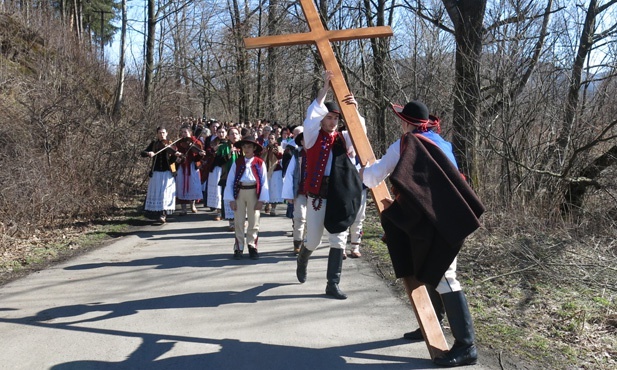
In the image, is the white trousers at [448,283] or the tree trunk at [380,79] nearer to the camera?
A: the white trousers at [448,283]

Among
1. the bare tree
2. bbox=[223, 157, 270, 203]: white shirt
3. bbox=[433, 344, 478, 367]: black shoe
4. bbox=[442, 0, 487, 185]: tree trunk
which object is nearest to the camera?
bbox=[433, 344, 478, 367]: black shoe

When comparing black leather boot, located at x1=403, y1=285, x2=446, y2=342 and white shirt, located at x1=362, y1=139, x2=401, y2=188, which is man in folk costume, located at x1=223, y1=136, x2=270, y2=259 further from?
white shirt, located at x1=362, y1=139, x2=401, y2=188

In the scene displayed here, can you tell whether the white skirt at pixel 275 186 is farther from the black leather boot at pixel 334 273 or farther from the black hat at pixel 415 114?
the black hat at pixel 415 114

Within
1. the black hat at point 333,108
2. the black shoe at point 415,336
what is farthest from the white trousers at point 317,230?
the black shoe at point 415,336

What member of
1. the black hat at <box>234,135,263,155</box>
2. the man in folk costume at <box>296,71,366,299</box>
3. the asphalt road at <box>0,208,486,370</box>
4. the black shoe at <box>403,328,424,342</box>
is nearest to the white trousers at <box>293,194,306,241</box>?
the asphalt road at <box>0,208,486,370</box>

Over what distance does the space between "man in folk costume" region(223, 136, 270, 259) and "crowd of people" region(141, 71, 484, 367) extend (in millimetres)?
15

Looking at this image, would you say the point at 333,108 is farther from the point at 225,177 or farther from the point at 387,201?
the point at 225,177

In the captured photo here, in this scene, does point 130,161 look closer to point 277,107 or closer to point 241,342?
point 241,342

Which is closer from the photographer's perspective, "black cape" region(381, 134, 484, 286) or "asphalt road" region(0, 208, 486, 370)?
"black cape" region(381, 134, 484, 286)

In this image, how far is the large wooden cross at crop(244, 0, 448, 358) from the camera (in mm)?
4355

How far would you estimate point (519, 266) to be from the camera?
7.06 m

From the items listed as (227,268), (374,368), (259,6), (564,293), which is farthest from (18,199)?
(259,6)

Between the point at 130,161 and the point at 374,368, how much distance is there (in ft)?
37.3

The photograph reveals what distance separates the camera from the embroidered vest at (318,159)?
6207mm
